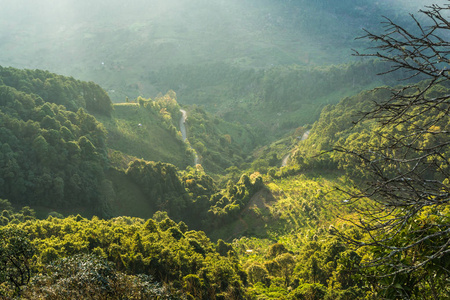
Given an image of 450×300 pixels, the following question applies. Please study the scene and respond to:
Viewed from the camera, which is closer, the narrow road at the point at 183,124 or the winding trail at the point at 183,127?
the winding trail at the point at 183,127

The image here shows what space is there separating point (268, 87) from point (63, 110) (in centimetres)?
11380

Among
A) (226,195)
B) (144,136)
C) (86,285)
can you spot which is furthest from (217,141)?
(86,285)

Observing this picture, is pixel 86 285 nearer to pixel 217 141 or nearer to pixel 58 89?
pixel 58 89

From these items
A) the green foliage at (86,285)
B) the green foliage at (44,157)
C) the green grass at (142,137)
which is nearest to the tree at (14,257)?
the green foliage at (86,285)

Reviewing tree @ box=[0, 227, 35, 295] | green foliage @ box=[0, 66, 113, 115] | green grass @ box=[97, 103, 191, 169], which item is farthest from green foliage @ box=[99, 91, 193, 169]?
tree @ box=[0, 227, 35, 295]

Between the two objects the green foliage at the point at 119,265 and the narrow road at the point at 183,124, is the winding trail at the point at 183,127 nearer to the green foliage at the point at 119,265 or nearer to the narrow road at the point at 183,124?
the narrow road at the point at 183,124

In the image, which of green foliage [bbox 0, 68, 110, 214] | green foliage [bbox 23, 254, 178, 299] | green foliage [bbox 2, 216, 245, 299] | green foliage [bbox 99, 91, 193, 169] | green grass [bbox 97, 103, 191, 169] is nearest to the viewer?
green foliage [bbox 23, 254, 178, 299]

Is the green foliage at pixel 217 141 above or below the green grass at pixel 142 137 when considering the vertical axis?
below

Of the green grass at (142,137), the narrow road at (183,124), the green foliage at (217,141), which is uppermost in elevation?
the green grass at (142,137)

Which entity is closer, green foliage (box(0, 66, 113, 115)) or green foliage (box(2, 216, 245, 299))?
green foliage (box(2, 216, 245, 299))

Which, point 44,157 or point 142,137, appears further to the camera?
point 142,137

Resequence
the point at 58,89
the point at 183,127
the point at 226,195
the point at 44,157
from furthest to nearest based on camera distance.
A: the point at 183,127 → the point at 58,89 → the point at 226,195 → the point at 44,157

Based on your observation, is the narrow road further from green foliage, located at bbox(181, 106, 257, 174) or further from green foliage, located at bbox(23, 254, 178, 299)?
green foliage, located at bbox(23, 254, 178, 299)

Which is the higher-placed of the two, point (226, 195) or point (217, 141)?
point (226, 195)
